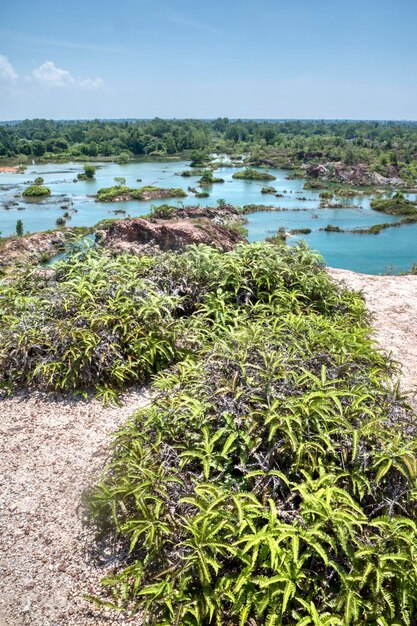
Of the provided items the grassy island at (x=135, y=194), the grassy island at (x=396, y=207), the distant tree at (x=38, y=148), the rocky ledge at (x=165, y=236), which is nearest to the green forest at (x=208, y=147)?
the distant tree at (x=38, y=148)

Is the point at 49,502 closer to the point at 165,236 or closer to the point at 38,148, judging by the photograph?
the point at 165,236

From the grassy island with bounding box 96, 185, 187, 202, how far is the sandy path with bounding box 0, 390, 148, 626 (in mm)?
39549

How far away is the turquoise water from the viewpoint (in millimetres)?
26562

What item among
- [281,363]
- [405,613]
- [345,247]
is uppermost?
[281,363]

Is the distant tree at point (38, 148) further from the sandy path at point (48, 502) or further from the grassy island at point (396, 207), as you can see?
the sandy path at point (48, 502)

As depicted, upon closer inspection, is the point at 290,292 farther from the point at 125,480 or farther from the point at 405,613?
the point at 405,613

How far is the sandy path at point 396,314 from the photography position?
5793 mm

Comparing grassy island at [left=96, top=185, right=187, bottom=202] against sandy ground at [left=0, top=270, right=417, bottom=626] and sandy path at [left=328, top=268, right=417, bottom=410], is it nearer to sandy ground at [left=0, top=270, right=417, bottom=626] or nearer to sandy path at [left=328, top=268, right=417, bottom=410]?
sandy path at [left=328, top=268, right=417, bottom=410]

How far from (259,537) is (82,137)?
Answer: 11098cm

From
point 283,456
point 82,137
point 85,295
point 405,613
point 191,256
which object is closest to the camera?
point 405,613

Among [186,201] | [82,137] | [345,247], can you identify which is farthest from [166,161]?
[345,247]

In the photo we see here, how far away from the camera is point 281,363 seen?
155 inches

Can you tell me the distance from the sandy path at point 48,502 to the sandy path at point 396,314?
345 centimetres

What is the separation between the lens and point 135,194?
139 feet
